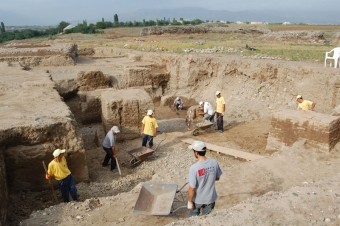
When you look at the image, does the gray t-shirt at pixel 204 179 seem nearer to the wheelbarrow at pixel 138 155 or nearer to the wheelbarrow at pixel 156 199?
the wheelbarrow at pixel 156 199

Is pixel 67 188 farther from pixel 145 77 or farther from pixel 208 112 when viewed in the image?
pixel 145 77

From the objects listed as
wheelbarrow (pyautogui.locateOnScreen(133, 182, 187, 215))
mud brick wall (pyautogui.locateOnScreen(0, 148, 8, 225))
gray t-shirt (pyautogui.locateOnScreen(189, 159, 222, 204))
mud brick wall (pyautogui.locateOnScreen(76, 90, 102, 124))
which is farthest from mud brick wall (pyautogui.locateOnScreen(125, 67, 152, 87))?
gray t-shirt (pyautogui.locateOnScreen(189, 159, 222, 204))

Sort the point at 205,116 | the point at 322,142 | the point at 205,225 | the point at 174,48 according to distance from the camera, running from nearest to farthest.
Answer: the point at 205,225
the point at 322,142
the point at 205,116
the point at 174,48

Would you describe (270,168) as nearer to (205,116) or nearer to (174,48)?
(205,116)

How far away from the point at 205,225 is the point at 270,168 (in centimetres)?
376

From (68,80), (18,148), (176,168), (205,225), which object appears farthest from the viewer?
(68,80)

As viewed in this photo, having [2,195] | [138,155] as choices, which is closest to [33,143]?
[2,195]

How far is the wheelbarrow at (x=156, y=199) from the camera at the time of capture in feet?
18.5

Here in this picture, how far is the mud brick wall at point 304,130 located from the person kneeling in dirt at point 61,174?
16.1ft

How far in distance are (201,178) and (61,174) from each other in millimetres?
3094

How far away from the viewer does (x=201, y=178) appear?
4.70 m

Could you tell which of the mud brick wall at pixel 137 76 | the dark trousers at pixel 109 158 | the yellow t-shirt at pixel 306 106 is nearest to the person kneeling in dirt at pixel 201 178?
the dark trousers at pixel 109 158

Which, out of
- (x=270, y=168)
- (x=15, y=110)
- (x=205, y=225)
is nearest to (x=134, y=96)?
(x=15, y=110)

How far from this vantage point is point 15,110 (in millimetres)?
8625
